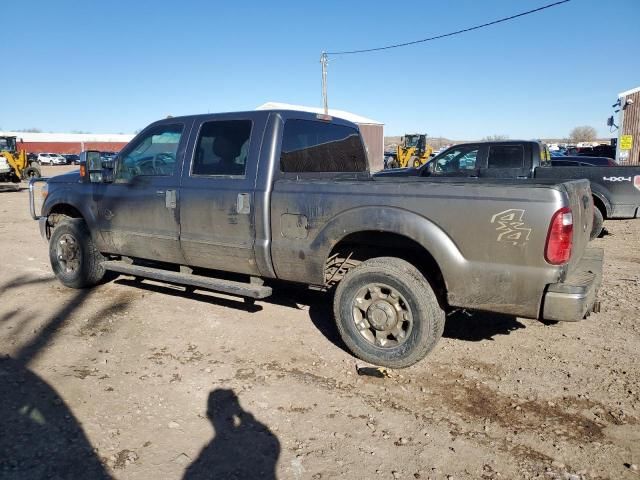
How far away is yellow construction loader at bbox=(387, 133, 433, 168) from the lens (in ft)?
87.7

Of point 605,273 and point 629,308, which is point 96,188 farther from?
point 605,273

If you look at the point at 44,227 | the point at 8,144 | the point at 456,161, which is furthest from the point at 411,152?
the point at 44,227

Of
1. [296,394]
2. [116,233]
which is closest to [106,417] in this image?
[296,394]

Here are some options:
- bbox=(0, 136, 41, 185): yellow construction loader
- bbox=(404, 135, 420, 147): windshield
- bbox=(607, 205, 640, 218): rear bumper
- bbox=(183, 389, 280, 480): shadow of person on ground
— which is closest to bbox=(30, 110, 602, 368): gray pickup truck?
bbox=(183, 389, 280, 480): shadow of person on ground

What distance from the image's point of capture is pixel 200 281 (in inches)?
185

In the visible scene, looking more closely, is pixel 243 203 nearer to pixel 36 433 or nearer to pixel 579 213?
pixel 36 433

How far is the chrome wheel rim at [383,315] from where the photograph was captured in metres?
3.76

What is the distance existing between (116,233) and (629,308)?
5397 mm

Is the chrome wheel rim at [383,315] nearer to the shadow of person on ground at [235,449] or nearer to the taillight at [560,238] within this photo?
the taillight at [560,238]

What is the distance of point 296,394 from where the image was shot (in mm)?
3479

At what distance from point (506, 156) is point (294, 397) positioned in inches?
285

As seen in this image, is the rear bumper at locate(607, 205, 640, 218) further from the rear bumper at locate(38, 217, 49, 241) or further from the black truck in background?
the rear bumper at locate(38, 217, 49, 241)

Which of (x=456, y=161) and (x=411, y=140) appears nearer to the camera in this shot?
(x=456, y=161)

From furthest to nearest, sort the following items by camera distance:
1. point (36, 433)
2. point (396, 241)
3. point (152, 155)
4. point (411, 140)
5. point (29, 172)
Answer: point (411, 140)
point (29, 172)
point (152, 155)
point (396, 241)
point (36, 433)
